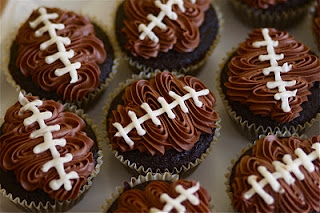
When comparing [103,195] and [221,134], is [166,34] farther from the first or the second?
[103,195]

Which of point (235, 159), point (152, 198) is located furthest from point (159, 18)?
point (152, 198)

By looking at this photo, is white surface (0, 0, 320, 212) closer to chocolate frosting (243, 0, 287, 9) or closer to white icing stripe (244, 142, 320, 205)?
chocolate frosting (243, 0, 287, 9)

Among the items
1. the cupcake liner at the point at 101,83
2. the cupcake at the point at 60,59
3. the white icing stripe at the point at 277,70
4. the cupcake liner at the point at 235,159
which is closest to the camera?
the cupcake liner at the point at 235,159

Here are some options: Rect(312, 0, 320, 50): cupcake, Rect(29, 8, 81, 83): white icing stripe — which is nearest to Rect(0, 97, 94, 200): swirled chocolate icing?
Rect(29, 8, 81, 83): white icing stripe

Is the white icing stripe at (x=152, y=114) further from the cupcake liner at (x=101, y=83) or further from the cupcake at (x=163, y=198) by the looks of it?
the cupcake liner at (x=101, y=83)

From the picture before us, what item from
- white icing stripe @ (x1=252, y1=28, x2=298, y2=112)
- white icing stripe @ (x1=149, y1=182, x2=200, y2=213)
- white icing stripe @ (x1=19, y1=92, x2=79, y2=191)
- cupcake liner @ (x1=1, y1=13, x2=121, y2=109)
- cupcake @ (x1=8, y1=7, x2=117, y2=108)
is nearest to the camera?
white icing stripe @ (x1=149, y1=182, x2=200, y2=213)

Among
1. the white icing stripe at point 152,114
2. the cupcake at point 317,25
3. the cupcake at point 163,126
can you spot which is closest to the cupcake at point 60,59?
the cupcake at point 163,126

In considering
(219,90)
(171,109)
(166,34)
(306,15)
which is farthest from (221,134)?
(306,15)
